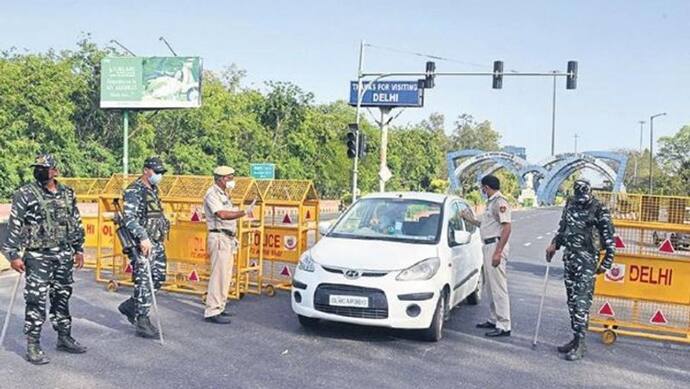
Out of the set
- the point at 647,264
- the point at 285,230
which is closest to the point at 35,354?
the point at 285,230

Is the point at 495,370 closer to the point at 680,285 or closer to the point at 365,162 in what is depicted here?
the point at 680,285

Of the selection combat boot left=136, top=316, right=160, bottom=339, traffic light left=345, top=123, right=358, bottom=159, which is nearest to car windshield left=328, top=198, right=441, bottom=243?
combat boot left=136, top=316, right=160, bottom=339

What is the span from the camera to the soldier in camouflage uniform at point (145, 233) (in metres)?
6.80

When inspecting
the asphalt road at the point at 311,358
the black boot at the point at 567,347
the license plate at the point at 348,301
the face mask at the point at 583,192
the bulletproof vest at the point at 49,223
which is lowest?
the asphalt road at the point at 311,358

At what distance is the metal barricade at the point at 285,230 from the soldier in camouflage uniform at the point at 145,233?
110 inches

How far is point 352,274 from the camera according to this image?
22.5ft

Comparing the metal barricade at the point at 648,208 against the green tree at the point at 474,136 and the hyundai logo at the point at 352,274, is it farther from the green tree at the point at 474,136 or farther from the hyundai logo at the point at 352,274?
the green tree at the point at 474,136

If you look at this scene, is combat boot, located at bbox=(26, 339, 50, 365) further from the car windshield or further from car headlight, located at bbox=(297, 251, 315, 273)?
the car windshield

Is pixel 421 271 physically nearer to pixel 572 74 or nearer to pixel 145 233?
pixel 145 233

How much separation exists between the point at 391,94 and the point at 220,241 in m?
19.3

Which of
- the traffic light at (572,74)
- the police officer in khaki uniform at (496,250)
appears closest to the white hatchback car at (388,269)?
the police officer in khaki uniform at (496,250)

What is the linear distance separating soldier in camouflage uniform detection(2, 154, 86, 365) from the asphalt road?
439mm

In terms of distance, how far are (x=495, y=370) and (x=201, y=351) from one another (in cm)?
277

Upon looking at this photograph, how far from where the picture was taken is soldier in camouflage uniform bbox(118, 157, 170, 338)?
680 centimetres
